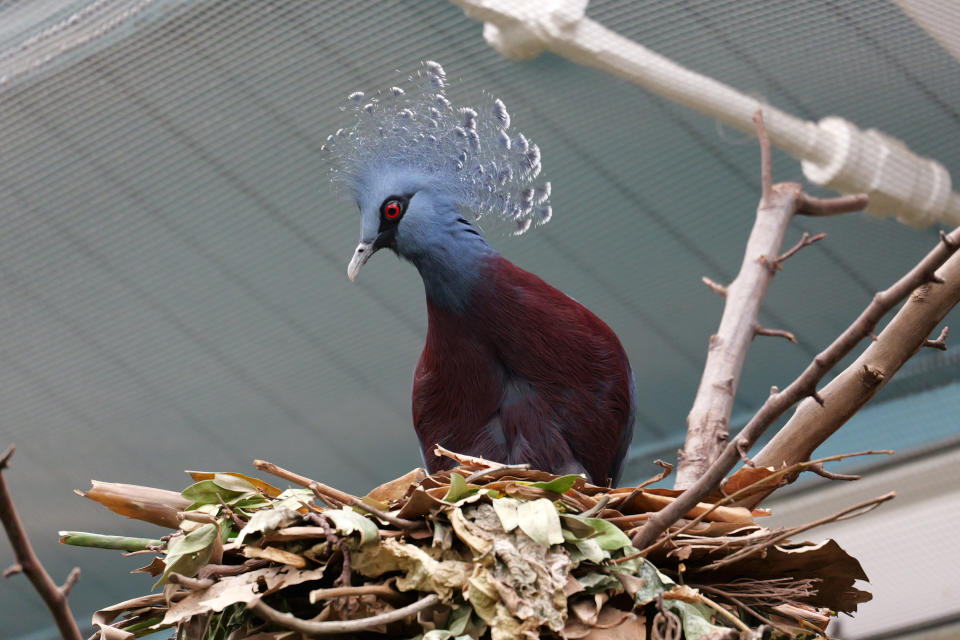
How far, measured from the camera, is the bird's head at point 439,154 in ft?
8.95

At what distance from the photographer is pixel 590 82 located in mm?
3547

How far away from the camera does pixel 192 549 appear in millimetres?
1728

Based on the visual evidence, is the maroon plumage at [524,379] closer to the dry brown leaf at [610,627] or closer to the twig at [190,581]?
the dry brown leaf at [610,627]

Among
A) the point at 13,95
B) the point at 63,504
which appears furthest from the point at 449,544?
the point at 63,504

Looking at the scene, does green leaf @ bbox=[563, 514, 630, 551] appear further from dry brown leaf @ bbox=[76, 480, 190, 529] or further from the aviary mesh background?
the aviary mesh background

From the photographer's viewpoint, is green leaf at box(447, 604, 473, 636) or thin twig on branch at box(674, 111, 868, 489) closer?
green leaf at box(447, 604, 473, 636)

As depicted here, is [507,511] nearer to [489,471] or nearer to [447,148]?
[489,471]

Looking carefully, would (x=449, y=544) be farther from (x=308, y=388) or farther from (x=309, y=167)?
(x=308, y=388)

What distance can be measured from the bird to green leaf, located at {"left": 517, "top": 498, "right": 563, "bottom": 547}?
739 mm

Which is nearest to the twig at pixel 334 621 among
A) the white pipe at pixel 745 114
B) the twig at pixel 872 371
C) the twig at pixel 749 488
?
the twig at pixel 749 488

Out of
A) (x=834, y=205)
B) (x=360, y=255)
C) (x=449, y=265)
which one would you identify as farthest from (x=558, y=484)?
(x=834, y=205)

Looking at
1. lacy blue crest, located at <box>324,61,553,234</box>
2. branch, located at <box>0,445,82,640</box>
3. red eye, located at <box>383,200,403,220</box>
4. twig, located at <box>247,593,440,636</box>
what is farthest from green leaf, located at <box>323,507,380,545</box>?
lacy blue crest, located at <box>324,61,553,234</box>

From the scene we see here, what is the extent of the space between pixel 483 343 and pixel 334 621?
1.05m

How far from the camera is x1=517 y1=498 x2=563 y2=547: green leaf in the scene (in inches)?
66.4
